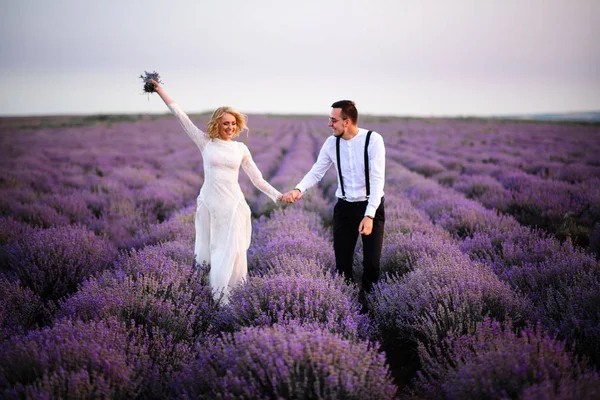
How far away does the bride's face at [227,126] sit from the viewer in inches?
116

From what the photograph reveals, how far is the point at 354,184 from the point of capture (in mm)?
2818

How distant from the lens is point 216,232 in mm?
3059

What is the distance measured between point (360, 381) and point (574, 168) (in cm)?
1012

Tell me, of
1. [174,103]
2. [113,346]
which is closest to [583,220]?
[174,103]

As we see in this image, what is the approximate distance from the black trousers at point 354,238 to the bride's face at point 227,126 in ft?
3.44

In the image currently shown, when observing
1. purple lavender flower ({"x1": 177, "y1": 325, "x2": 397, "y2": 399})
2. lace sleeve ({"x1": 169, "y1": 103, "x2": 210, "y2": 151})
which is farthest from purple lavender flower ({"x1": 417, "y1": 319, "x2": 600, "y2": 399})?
lace sleeve ({"x1": 169, "y1": 103, "x2": 210, "y2": 151})

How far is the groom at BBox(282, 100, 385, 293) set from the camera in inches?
106

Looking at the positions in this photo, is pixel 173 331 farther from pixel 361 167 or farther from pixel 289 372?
pixel 361 167

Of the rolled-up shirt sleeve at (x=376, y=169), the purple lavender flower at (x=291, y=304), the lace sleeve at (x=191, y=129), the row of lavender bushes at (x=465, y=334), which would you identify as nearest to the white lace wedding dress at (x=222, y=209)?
the lace sleeve at (x=191, y=129)

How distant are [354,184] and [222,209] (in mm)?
1089

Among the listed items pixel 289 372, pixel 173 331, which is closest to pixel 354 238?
pixel 173 331

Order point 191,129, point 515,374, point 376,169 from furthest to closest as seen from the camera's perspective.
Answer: point 191,129 → point 376,169 → point 515,374

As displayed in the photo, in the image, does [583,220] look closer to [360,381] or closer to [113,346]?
[360,381]

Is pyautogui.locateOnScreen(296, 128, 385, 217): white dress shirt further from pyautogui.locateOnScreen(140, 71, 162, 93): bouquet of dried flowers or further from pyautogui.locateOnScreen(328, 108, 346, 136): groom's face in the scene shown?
pyautogui.locateOnScreen(140, 71, 162, 93): bouquet of dried flowers
